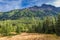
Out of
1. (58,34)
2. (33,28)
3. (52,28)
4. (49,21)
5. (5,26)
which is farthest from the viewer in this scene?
(33,28)

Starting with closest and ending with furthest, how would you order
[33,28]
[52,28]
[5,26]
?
[52,28] → [5,26] → [33,28]

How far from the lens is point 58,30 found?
70.3m

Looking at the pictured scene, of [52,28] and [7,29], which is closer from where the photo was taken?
[52,28]

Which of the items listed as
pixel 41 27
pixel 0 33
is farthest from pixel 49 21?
pixel 0 33

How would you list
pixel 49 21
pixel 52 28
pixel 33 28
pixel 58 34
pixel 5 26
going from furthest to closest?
pixel 33 28 → pixel 5 26 → pixel 49 21 → pixel 52 28 → pixel 58 34

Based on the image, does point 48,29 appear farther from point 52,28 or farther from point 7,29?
point 7,29

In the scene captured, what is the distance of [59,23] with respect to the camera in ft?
235

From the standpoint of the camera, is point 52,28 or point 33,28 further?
point 33,28

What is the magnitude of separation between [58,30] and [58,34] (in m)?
1.65

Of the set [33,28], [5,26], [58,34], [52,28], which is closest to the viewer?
[58,34]

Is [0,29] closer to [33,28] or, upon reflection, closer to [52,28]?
[33,28]

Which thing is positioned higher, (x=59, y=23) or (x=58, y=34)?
(x=59, y=23)

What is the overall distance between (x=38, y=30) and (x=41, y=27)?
4665 millimetres

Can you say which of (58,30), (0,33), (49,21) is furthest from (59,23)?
(0,33)
